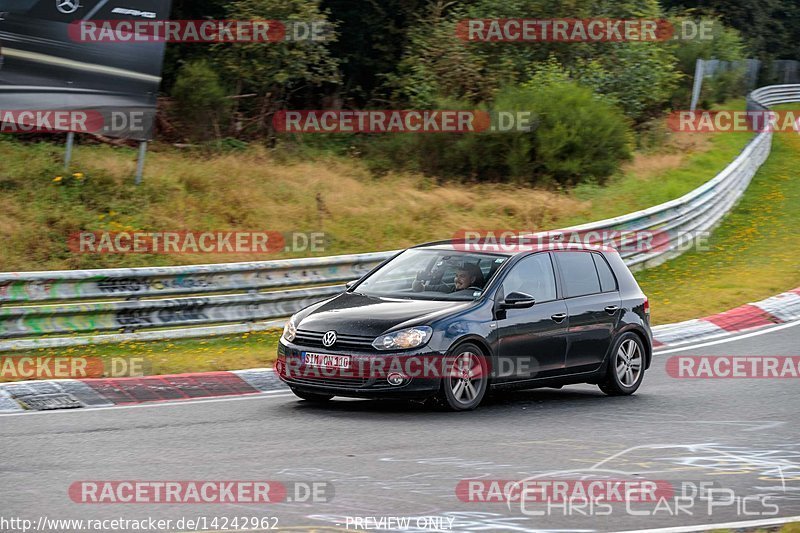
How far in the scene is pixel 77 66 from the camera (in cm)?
1964

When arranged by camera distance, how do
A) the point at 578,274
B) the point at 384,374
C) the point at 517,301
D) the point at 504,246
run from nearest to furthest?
the point at 384,374, the point at 517,301, the point at 504,246, the point at 578,274

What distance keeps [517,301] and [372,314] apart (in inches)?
55.2

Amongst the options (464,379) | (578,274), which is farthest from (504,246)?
(464,379)

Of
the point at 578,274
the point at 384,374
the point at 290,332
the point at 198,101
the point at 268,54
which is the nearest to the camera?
the point at 384,374

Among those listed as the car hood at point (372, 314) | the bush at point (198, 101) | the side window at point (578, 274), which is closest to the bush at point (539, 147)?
the bush at point (198, 101)

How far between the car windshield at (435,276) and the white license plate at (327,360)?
3.69 feet

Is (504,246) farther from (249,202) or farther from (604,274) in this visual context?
(249,202)

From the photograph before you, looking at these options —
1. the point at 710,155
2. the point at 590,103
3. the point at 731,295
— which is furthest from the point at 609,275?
the point at 710,155

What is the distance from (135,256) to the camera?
18.0 m

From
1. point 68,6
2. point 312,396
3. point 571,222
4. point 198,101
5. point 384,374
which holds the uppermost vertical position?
point 68,6

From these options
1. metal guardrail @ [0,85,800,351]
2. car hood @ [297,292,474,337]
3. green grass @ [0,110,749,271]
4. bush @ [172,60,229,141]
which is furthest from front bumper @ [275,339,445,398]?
bush @ [172,60,229,141]

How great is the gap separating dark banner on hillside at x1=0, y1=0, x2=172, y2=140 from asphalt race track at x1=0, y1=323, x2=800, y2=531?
974 centimetres

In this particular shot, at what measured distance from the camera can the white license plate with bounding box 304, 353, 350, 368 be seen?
10344 millimetres

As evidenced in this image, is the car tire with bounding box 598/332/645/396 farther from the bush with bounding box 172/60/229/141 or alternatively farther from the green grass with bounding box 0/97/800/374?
the bush with bounding box 172/60/229/141
